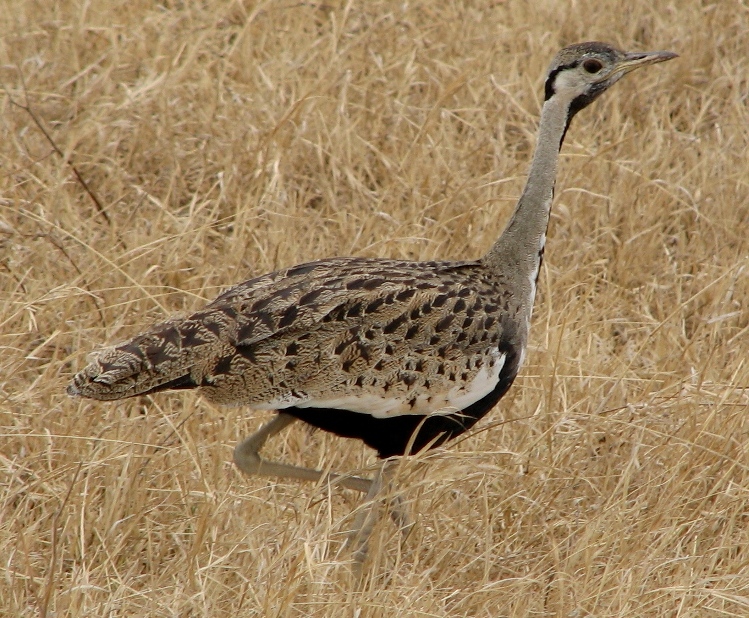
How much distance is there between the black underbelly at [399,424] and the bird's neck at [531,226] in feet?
1.07

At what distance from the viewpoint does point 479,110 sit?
234 inches

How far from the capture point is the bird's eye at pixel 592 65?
172 inches

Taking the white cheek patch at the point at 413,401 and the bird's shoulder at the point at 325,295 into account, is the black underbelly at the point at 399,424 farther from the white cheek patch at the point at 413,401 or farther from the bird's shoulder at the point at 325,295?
the bird's shoulder at the point at 325,295

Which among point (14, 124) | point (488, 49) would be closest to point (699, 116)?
point (488, 49)

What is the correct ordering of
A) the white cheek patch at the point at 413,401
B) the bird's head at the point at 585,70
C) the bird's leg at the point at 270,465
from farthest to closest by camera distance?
the bird's head at the point at 585,70 → the bird's leg at the point at 270,465 → the white cheek patch at the point at 413,401

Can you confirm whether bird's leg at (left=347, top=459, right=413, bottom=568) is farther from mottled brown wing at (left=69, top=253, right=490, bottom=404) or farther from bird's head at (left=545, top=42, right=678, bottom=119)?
bird's head at (left=545, top=42, right=678, bottom=119)

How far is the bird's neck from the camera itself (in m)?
4.18

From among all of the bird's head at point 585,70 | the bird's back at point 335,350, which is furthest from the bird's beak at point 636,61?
the bird's back at point 335,350

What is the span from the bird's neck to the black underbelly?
33cm

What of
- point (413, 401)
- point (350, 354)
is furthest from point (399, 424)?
point (350, 354)

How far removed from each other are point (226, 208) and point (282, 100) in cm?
70

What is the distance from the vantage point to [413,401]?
3.87m

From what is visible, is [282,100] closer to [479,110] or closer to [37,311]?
[479,110]

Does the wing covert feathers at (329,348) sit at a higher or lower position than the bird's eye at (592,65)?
lower
